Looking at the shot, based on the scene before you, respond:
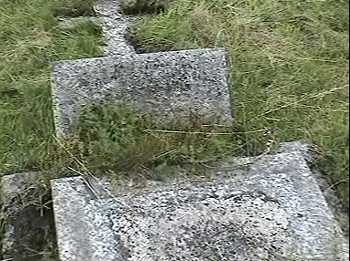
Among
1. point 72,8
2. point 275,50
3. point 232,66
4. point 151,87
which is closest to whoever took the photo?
point 151,87

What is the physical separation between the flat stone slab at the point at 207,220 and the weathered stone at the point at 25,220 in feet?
0.53

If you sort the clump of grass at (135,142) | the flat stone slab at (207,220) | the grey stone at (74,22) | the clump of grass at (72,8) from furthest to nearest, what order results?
the clump of grass at (72,8)
the grey stone at (74,22)
the clump of grass at (135,142)
the flat stone slab at (207,220)

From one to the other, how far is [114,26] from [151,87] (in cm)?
114

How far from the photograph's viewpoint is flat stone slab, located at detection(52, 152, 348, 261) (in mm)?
2426

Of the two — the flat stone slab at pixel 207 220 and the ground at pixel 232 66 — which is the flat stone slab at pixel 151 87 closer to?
the ground at pixel 232 66

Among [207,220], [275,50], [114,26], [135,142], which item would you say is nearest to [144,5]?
[114,26]

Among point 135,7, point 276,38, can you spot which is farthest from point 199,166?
point 135,7

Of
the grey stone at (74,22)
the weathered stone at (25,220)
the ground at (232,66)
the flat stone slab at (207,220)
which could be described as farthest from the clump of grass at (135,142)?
the grey stone at (74,22)

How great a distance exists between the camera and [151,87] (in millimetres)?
3021

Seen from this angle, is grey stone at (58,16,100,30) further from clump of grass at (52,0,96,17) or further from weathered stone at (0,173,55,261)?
weathered stone at (0,173,55,261)

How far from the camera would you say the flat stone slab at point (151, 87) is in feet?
9.80

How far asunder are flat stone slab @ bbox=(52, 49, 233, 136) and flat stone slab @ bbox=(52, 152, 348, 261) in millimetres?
351

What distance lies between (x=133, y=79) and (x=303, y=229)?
0.98 metres

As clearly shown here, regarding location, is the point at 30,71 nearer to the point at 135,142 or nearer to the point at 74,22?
the point at 74,22
